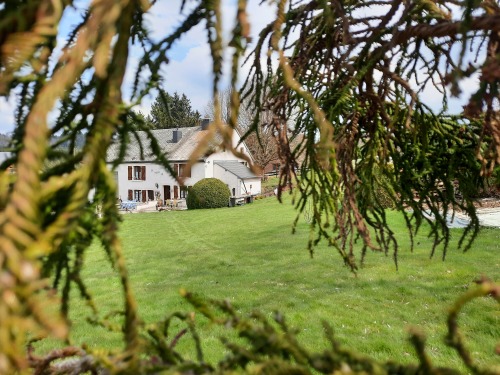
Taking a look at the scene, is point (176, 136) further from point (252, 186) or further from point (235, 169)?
point (252, 186)

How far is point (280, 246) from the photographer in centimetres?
1353

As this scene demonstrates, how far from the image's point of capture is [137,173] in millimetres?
35094

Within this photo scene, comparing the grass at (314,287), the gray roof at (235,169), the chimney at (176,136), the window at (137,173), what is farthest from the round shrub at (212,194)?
the grass at (314,287)

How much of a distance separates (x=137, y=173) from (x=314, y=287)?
28823mm

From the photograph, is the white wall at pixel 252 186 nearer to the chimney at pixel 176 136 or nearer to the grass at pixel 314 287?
the chimney at pixel 176 136

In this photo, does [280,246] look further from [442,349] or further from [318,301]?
[442,349]

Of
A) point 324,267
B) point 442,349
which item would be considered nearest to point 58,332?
point 442,349

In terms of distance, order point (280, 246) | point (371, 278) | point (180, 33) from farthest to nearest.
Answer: point (280, 246)
point (371, 278)
point (180, 33)

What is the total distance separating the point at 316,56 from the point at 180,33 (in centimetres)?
210

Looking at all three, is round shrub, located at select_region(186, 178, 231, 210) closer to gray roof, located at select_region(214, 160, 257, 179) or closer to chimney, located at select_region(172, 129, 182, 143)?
gray roof, located at select_region(214, 160, 257, 179)

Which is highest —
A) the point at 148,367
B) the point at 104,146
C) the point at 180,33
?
the point at 180,33

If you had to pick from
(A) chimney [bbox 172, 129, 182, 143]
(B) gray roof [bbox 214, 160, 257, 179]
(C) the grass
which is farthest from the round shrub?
(C) the grass

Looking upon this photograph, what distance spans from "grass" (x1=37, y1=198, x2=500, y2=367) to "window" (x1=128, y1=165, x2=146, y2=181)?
1932cm

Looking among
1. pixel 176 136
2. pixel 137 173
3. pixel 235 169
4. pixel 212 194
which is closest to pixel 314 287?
pixel 212 194
